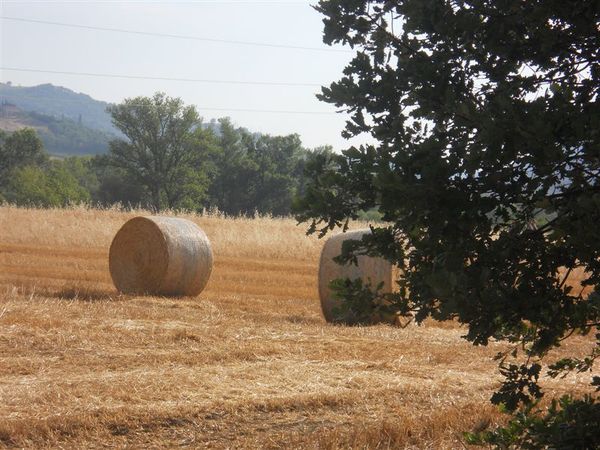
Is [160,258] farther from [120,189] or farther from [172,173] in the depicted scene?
[120,189]

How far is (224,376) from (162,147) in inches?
2217

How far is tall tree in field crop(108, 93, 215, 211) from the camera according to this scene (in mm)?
62688

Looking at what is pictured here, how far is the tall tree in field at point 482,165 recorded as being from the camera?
3.47 metres

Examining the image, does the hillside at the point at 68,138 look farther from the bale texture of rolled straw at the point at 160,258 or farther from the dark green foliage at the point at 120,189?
the bale texture of rolled straw at the point at 160,258

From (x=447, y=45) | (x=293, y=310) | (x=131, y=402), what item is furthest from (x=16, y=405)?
(x=293, y=310)

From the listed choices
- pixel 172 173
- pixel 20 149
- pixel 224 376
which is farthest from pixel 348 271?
pixel 20 149

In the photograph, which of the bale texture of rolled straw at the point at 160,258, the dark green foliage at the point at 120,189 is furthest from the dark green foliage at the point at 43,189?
the bale texture of rolled straw at the point at 160,258

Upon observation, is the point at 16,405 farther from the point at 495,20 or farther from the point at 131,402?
the point at 495,20

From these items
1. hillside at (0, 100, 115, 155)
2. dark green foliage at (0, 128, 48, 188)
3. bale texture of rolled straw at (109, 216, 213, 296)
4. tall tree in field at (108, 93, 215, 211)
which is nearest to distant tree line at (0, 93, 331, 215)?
tall tree in field at (108, 93, 215, 211)

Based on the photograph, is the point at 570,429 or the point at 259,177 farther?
the point at 259,177

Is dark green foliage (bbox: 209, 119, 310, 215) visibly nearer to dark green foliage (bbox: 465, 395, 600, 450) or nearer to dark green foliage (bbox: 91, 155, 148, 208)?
dark green foliage (bbox: 91, 155, 148, 208)

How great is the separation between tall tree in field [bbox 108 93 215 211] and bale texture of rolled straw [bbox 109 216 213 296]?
143 ft

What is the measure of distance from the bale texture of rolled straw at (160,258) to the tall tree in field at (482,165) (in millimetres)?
13389

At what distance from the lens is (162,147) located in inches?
2515
